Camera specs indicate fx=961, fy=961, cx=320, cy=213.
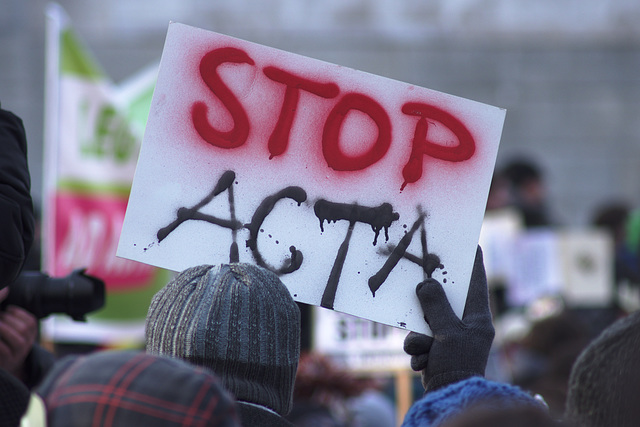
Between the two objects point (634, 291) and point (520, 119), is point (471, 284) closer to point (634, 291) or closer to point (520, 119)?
point (634, 291)

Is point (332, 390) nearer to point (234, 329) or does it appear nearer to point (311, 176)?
point (311, 176)

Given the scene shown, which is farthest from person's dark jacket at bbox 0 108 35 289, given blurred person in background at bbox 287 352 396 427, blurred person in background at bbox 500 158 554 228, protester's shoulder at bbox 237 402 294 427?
blurred person in background at bbox 500 158 554 228

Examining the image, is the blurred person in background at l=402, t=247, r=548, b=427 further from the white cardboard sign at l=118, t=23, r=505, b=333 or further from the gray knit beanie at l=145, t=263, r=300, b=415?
the gray knit beanie at l=145, t=263, r=300, b=415

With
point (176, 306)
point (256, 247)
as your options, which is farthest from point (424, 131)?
point (176, 306)

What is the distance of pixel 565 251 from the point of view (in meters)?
5.81

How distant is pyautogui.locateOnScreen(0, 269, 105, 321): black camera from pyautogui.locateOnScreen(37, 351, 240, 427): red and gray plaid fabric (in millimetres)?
914

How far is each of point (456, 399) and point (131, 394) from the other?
567 mm

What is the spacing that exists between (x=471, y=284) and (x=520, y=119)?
8.51m

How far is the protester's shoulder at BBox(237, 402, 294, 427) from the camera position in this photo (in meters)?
1.53

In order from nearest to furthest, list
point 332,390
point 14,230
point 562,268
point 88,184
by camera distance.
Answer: point 14,230
point 332,390
point 88,184
point 562,268

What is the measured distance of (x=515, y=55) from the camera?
10.2 metres

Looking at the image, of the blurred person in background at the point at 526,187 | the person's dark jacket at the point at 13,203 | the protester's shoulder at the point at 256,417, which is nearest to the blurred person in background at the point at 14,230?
the person's dark jacket at the point at 13,203

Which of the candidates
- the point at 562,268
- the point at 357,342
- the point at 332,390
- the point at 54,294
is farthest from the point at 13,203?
the point at 562,268

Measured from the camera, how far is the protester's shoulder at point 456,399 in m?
1.44
